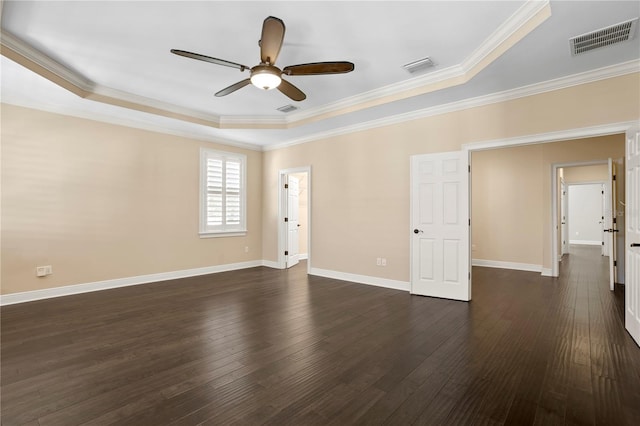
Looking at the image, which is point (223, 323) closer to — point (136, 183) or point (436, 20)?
point (136, 183)

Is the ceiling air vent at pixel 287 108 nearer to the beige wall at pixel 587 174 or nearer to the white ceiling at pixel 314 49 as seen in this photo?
the white ceiling at pixel 314 49

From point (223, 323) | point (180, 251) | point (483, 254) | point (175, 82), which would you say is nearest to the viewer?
point (223, 323)

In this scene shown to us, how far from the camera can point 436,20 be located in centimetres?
284

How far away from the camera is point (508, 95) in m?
3.98

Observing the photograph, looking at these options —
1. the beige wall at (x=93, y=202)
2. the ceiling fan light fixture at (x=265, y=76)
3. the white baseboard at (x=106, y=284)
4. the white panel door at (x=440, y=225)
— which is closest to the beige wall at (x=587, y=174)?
the white panel door at (x=440, y=225)

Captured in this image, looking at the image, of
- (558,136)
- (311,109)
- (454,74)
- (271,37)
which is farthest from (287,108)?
(558,136)

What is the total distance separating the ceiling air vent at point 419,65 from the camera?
11.7ft

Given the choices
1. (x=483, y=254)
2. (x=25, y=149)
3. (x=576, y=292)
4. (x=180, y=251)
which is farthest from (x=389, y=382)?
(x=483, y=254)

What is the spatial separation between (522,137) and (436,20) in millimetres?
2021

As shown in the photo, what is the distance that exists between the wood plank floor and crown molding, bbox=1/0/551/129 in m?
2.87

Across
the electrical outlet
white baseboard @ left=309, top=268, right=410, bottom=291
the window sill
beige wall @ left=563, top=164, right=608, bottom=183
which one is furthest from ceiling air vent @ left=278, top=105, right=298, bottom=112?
beige wall @ left=563, top=164, right=608, bottom=183

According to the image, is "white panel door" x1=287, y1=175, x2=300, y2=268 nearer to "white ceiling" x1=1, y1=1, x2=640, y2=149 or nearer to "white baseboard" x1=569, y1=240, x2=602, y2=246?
"white ceiling" x1=1, y1=1, x2=640, y2=149

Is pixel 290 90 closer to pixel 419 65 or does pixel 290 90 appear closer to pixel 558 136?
pixel 419 65

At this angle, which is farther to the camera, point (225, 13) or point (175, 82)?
point (175, 82)
